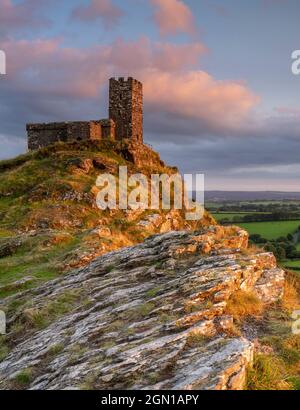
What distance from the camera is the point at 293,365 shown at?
10383mm

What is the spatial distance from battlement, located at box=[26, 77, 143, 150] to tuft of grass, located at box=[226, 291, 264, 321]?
117 ft

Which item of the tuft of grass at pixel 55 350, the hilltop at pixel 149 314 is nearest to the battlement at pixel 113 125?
the hilltop at pixel 149 314

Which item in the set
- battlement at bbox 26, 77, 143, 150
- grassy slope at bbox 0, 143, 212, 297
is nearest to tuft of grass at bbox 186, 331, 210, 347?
grassy slope at bbox 0, 143, 212, 297

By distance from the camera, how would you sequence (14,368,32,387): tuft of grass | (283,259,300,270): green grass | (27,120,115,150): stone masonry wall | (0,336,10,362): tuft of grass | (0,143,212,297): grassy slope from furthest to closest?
(283,259,300,270): green grass < (27,120,115,150): stone masonry wall < (0,143,212,297): grassy slope < (0,336,10,362): tuft of grass < (14,368,32,387): tuft of grass

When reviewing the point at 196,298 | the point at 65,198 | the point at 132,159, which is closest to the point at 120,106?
the point at 132,159

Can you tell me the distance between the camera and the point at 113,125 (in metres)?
48.9

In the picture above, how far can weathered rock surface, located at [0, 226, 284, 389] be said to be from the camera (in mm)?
9086

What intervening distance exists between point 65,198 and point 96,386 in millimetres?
26736

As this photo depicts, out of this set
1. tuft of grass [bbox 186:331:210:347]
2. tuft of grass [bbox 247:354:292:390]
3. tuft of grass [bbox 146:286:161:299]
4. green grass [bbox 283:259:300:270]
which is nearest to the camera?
tuft of grass [bbox 247:354:292:390]

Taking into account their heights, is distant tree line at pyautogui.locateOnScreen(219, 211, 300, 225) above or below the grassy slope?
below

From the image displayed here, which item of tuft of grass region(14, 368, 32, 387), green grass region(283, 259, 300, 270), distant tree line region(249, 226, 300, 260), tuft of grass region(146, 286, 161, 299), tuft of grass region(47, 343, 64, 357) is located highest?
tuft of grass region(146, 286, 161, 299)

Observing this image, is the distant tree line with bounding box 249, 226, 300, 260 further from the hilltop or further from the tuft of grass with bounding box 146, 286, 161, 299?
the tuft of grass with bounding box 146, 286, 161, 299

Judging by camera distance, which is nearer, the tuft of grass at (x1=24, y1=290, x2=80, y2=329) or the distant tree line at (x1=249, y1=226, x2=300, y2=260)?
the tuft of grass at (x1=24, y1=290, x2=80, y2=329)
